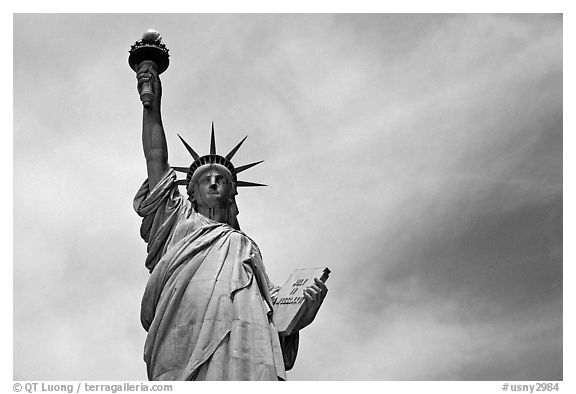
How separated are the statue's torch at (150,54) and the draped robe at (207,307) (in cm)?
304

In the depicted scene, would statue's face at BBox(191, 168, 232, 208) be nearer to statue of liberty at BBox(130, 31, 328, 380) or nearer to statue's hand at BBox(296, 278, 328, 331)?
statue of liberty at BBox(130, 31, 328, 380)

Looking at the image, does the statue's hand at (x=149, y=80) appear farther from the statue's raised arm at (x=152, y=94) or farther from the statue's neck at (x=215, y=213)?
the statue's neck at (x=215, y=213)

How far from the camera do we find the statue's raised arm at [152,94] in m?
27.7

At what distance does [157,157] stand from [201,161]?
3.10 ft

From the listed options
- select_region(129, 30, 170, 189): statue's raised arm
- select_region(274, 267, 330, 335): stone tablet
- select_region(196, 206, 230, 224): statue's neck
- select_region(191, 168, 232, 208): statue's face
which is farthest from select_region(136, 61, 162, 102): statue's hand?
select_region(274, 267, 330, 335): stone tablet

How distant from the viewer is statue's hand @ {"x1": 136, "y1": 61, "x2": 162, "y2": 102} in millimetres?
28047

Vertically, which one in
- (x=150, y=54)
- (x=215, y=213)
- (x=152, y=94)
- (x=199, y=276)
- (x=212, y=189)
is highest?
(x=150, y=54)

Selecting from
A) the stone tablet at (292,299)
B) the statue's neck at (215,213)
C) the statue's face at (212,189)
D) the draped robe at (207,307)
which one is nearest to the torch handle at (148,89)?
the statue's face at (212,189)

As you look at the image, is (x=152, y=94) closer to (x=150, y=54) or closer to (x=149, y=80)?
(x=149, y=80)

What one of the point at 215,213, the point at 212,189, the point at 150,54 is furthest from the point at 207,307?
the point at 150,54

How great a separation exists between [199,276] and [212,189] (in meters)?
2.78

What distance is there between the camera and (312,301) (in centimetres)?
2612

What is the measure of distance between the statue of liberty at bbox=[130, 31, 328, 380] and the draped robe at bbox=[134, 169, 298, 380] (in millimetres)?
18

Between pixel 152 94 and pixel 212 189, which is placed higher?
pixel 152 94
